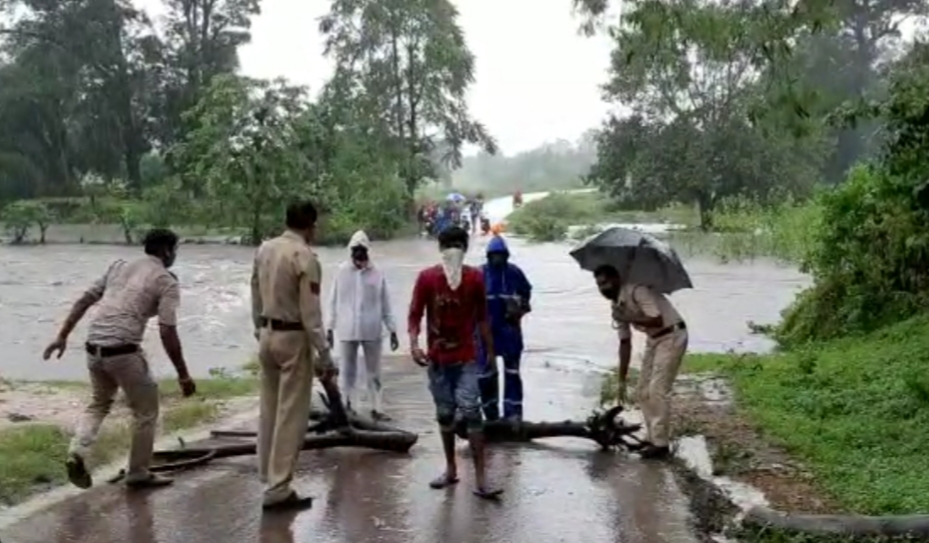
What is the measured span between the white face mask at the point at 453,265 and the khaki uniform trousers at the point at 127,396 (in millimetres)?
1867

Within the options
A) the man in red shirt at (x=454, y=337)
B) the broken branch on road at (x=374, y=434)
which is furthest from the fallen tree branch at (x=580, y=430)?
the man in red shirt at (x=454, y=337)

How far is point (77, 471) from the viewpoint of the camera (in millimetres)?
6762

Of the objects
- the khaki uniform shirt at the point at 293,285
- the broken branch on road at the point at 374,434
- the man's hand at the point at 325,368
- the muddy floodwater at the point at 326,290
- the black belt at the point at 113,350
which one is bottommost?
the muddy floodwater at the point at 326,290

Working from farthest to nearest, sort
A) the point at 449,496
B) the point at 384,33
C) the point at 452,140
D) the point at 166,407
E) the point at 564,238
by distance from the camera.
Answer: the point at 452,140
the point at 384,33
the point at 564,238
the point at 166,407
the point at 449,496

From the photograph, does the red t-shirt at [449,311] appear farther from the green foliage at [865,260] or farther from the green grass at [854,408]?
the green foliage at [865,260]

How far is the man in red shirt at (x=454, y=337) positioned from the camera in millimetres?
6867

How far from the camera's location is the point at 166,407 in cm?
1062

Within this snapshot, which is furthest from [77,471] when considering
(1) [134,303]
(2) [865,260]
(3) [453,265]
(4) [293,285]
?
(2) [865,260]

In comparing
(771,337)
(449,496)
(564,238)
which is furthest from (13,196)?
(449,496)

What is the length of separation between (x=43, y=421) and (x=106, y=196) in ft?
166

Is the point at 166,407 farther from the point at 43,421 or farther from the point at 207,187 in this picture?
the point at 207,187

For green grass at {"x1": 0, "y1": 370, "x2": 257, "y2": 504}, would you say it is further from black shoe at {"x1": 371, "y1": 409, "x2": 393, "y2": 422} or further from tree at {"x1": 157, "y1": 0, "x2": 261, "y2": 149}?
tree at {"x1": 157, "y1": 0, "x2": 261, "y2": 149}

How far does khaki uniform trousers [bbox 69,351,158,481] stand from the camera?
678 cm

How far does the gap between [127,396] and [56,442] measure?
2.02 meters
